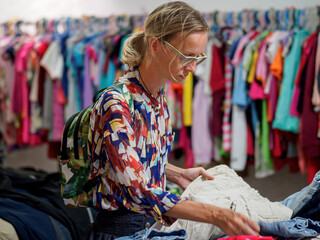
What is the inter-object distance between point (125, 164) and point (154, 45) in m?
0.34

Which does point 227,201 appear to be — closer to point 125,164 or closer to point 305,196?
point 305,196

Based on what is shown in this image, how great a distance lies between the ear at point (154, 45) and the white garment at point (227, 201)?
1.40 feet

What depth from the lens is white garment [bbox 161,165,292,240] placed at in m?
1.31

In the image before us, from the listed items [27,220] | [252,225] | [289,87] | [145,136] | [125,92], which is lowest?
[27,220]

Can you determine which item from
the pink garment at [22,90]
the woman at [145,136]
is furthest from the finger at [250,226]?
the pink garment at [22,90]

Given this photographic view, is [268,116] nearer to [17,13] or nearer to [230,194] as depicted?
[230,194]

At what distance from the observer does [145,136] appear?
A: 132 centimetres

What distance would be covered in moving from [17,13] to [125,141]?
11.6 feet

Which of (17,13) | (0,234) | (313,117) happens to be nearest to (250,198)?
(0,234)

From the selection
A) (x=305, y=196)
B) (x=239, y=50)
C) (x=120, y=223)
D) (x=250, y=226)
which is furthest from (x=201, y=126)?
(x=250, y=226)

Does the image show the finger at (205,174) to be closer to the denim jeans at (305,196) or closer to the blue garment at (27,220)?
the denim jeans at (305,196)

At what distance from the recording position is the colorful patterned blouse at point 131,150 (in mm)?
1151

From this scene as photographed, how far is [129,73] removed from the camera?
1.37m

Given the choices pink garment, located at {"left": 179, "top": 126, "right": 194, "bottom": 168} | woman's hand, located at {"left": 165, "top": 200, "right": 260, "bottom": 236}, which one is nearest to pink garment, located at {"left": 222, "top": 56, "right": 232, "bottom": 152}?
pink garment, located at {"left": 179, "top": 126, "right": 194, "bottom": 168}
